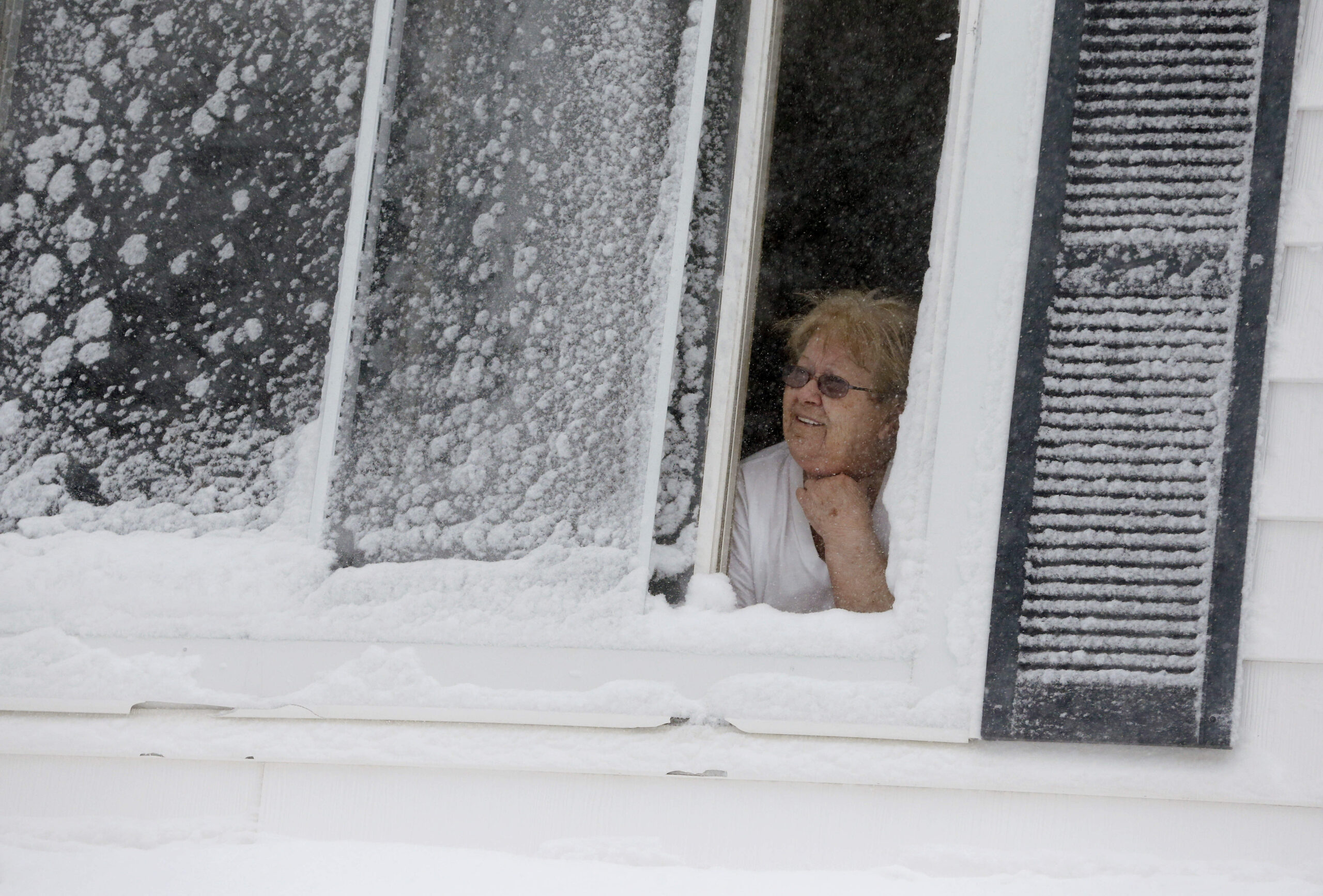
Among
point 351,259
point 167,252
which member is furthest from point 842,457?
point 167,252

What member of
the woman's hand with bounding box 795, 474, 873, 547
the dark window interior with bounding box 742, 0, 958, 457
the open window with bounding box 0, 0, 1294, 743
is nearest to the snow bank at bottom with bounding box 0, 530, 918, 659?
the open window with bounding box 0, 0, 1294, 743

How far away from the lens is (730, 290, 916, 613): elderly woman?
1413mm

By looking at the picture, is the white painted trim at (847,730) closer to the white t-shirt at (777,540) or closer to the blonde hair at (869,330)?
the white t-shirt at (777,540)

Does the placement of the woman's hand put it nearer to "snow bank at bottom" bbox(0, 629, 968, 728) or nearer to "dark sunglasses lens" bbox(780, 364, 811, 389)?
"dark sunglasses lens" bbox(780, 364, 811, 389)

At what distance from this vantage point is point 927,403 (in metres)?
1.26

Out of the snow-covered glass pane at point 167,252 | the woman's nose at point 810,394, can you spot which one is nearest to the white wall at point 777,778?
the snow-covered glass pane at point 167,252

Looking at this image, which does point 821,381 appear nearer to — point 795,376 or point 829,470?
point 795,376

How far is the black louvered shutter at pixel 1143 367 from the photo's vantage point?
3.84ft

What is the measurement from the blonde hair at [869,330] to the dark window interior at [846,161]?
22 millimetres

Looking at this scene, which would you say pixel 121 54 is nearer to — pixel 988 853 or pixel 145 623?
pixel 145 623

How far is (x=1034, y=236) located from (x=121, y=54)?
128 centimetres

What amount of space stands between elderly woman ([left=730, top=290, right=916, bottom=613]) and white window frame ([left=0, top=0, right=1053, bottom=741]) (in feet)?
0.41

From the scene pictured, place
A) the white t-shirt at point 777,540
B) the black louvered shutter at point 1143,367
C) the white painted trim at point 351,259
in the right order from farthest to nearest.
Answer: the white t-shirt at point 777,540 < the white painted trim at point 351,259 < the black louvered shutter at point 1143,367

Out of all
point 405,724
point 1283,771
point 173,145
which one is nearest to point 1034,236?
point 1283,771
